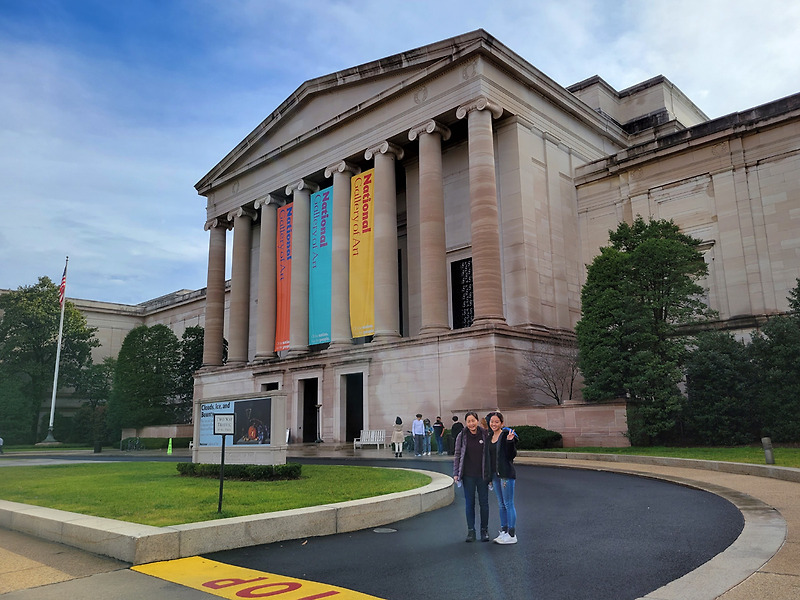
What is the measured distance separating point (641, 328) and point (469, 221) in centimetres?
1445

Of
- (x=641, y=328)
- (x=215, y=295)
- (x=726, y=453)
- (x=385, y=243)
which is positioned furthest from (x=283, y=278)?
(x=726, y=453)

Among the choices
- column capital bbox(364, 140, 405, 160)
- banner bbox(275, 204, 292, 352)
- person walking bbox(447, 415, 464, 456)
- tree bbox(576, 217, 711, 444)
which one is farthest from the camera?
banner bbox(275, 204, 292, 352)

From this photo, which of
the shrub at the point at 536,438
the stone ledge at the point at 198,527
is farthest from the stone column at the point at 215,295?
the stone ledge at the point at 198,527

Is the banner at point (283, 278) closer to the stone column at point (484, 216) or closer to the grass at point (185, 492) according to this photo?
the stone column at point (484, 216)

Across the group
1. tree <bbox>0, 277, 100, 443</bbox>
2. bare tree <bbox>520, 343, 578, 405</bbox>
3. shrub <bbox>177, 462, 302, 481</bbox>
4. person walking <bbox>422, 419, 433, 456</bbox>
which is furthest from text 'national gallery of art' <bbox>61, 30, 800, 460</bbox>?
tree <bbox>0, 277, 100, 443</bbox>

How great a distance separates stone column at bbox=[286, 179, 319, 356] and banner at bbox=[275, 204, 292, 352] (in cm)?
104

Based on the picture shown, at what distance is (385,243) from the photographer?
114ft

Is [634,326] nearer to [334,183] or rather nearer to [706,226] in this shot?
[706,226]

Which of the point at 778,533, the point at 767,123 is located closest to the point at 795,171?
the point at 767,123

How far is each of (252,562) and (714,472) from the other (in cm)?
1270

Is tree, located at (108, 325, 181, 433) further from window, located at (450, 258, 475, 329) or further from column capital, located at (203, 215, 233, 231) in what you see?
window, located at (450, 258, 475, 329)

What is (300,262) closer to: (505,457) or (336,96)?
(336,96)

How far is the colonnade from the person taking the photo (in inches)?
1193

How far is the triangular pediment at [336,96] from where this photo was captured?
108 feet
